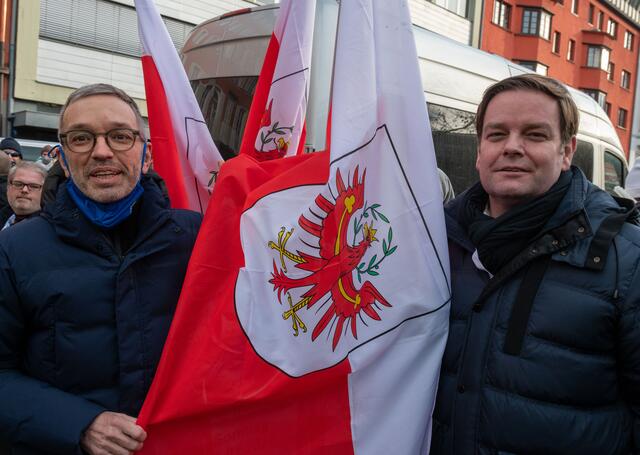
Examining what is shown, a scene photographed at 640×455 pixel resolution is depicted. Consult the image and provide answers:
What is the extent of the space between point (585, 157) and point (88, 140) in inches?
249

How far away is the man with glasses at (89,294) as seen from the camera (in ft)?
6.07

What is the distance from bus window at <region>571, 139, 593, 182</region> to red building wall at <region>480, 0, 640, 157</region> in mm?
21612

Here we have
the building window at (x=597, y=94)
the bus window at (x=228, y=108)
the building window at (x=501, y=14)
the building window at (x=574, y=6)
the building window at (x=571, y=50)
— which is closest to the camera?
the bus window at (x=228, y=108)

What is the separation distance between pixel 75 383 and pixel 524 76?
1614 millimetres

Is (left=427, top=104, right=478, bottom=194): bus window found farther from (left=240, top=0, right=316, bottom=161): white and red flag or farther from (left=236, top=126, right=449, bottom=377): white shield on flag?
(left=236, top=126, right=449, bottom=377): white shield on flag

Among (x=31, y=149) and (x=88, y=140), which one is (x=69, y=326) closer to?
(x=88, y=140)

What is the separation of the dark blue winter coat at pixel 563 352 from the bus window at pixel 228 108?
304 centimetres

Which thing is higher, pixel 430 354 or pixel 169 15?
pixel 169 15

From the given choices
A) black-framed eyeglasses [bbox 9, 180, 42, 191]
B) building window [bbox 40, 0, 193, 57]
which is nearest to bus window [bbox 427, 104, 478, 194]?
black-framed eyeglasses [bbox 9, 180, 42, 191]

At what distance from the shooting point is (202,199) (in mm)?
3008

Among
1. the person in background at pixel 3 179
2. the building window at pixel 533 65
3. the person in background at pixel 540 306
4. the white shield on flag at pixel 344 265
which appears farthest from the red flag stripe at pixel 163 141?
the building window at pixel 533 65

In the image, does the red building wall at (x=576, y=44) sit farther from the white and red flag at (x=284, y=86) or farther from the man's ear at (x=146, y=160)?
the man's ear at (x=146, y=160)

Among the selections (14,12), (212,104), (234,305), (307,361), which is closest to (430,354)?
(307,361)

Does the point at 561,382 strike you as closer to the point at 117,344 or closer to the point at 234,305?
the point at 234,305
